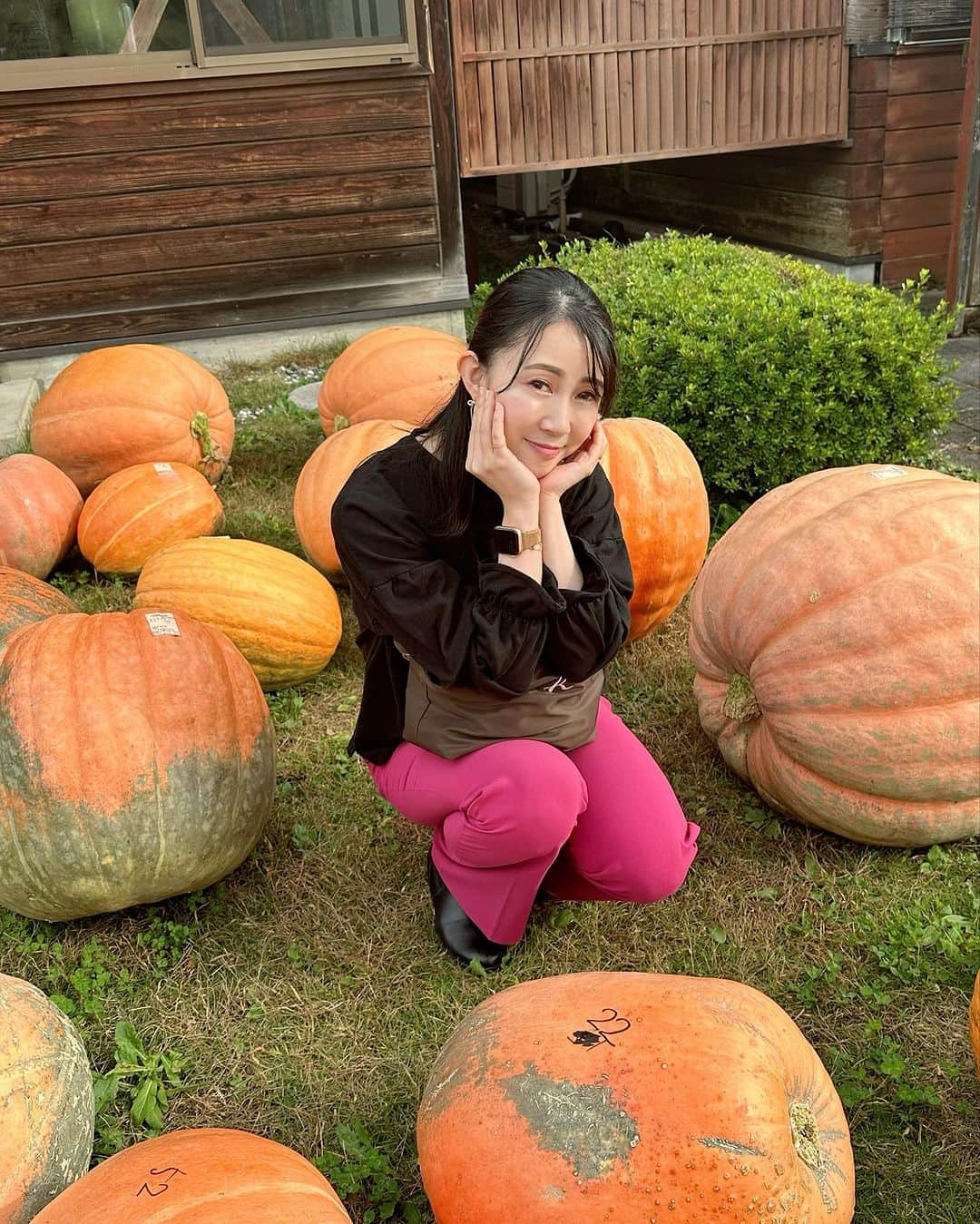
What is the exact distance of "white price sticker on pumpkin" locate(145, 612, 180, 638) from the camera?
98.9 inches

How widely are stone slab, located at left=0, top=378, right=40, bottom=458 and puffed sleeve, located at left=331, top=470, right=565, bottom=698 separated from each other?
349 centimetres

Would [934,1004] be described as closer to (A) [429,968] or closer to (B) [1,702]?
(A) [429,968]

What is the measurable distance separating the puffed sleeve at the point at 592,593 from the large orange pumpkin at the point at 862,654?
49cm

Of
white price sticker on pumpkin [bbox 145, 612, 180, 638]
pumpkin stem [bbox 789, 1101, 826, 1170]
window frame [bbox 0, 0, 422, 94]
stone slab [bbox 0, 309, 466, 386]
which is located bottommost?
stone slab [bbox 0, 309, 466, 386]

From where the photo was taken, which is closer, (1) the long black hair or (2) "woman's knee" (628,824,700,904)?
(1) the long black hair

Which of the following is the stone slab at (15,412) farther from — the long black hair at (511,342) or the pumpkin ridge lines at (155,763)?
the long black hair at (511,342)

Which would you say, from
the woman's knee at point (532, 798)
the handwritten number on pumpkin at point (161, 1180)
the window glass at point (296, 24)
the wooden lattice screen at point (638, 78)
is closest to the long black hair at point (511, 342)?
the woman's knee at point (532, 798)

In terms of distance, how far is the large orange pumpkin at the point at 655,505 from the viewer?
326 cm

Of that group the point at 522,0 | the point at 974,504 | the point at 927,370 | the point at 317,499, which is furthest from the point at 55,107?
the point at 974,504

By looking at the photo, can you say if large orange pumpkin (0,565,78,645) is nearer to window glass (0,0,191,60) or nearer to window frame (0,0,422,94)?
window frame (0,0,422,94)

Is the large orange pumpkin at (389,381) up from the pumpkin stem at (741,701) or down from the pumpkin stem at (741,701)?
up

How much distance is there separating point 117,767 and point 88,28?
17.4 ft


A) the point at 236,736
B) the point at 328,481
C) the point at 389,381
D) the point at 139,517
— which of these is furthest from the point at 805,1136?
the point at 389,381

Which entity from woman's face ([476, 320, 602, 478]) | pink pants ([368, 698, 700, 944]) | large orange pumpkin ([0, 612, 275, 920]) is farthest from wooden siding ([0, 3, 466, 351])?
woman's face ([476, 320, 602, 478])
